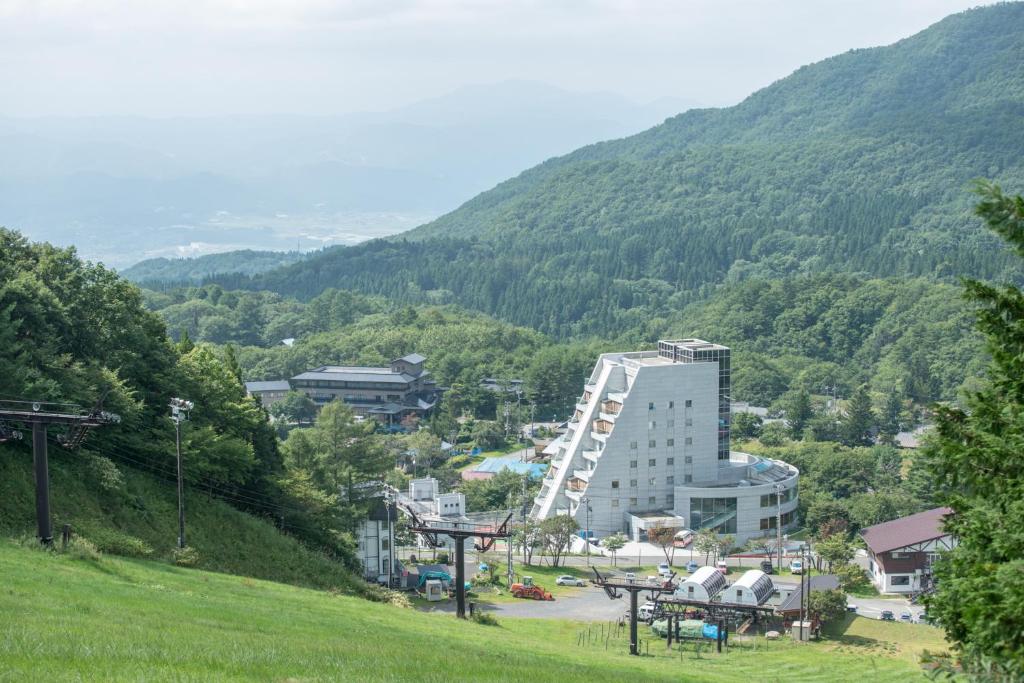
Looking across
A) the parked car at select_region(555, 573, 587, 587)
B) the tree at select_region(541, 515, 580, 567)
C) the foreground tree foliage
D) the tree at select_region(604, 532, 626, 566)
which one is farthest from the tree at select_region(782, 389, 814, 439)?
the foreground tree foliage

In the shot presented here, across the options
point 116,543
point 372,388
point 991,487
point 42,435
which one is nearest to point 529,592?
point 116,543

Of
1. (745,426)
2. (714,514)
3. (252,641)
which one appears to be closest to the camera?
(252,641)

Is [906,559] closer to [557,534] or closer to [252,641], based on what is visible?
[557,534]

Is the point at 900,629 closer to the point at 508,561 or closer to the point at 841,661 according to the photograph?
the point at 841,661

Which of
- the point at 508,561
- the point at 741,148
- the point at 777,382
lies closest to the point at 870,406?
the point at 777,382

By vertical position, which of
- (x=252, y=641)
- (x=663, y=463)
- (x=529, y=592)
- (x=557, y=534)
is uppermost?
(x=252, y=641)

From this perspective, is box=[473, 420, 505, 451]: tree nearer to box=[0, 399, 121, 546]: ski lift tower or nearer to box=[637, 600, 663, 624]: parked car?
box=[637, 600, 663, 624]: parked car
